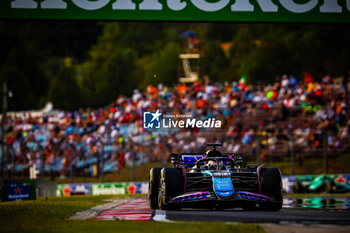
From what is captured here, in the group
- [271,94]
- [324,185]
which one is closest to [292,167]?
[324,185]

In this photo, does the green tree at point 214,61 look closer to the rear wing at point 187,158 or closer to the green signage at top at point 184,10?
the green signage at top at point 184,10

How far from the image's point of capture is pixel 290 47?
5272 cm

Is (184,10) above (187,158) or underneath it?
above

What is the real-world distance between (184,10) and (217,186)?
4322 millimetres

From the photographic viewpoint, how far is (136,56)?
66.4 meters

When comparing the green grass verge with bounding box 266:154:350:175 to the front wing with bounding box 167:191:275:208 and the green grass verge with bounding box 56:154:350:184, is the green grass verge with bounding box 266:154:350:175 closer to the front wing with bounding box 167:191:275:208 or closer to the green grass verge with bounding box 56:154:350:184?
the green grass verge with bounding box 56:154:350:184

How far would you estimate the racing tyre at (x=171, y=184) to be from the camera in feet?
39.7

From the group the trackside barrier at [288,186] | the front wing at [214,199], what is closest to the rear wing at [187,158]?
the front wing at [214,199]

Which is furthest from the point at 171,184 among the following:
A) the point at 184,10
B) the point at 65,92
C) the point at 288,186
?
the point at 65,92

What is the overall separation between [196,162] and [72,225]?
13.7ft

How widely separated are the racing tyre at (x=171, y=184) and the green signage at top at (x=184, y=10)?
3542 millimetres

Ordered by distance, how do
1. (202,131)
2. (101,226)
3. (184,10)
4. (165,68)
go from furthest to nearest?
(165,68) < (202,131) < (184,10) < (101,226)

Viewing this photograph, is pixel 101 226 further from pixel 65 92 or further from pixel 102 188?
pixel 65 92

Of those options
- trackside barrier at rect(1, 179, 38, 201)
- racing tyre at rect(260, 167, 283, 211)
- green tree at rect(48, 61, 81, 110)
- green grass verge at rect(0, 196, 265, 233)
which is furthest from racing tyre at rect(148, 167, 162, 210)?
green tree at rect(48, 61, 81, 110)
